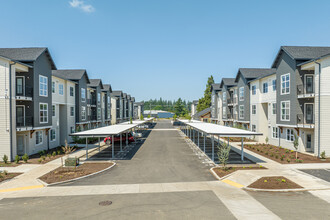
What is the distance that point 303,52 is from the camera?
25.4 m

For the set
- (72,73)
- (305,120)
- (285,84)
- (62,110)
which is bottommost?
(305,120)

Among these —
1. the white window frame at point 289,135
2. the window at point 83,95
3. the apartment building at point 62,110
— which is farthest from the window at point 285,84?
the window at point 83,95

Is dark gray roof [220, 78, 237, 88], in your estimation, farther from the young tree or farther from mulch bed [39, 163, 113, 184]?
mulch bed [39, 163, 113, 184]

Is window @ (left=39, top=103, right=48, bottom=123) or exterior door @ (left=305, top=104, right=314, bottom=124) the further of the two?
window @ (left=39, top=103, right=48, bottom=123)

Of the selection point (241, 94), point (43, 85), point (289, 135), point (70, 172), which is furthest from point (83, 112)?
point (289, 135)

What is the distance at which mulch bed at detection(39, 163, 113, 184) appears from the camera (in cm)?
1553

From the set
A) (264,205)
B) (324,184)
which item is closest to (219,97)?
(324,184)

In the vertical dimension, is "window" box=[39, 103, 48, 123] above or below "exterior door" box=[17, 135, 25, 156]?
above

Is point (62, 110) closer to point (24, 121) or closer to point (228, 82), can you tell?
point (24, 121)

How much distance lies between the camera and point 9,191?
44.0ft

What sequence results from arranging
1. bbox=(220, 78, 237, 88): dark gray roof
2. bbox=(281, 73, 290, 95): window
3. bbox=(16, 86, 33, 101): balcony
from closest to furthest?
1. bbox=(16, 86, 33, 101): balcony
2. bbox=(281, 73, 290, 95): window
3. bbox=(220, 78, 237, 88): dark gray roof

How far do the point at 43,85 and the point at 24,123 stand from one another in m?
5.22

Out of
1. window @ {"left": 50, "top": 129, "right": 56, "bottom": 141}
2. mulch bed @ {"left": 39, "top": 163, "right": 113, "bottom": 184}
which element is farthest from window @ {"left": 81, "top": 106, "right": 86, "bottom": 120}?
mulch bed @ {"left": 39, "top": 163, "right": 113, "bottom": 184}

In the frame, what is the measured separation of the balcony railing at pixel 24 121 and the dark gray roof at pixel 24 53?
6.22m
